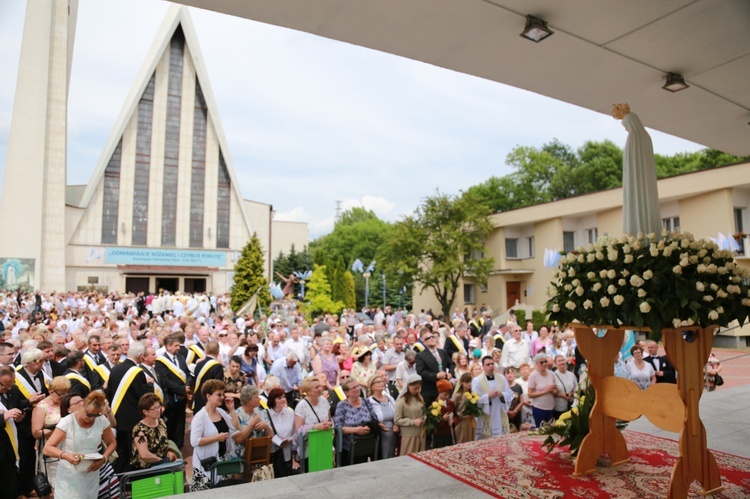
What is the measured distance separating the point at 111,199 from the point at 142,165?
13.6ft

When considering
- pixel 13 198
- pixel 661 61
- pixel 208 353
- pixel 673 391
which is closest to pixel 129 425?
pixel 208 353

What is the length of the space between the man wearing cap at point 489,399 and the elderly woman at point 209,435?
11.5 feet

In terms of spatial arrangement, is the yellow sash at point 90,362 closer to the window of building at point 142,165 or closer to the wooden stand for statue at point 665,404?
the wooden stand for statue at point 665,404

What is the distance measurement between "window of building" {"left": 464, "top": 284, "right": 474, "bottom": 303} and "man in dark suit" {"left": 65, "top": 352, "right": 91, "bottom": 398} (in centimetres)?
3168

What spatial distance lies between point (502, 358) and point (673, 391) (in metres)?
7.12

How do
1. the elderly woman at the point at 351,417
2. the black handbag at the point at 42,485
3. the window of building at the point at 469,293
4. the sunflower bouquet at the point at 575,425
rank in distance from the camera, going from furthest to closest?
the window of building at the point at 469,293
the elderly woman at the point at 351,417
the black handbag at the point at 42,485
the sunflower bouquet at the point at 575,425

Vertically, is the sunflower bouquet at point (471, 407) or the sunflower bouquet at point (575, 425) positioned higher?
the sunflower bouquet at point (575, 425)

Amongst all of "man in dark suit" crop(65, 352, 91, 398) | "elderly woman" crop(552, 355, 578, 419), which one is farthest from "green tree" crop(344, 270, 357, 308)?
"man in dark suit" crop(65, 352, 91, 398)

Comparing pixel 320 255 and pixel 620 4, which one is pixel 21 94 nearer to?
pixel 320 255

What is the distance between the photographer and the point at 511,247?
114 ft

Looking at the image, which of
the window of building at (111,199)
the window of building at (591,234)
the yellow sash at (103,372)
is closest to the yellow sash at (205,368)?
the yellow sash at (103,372)

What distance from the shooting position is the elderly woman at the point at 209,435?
5.39 metres

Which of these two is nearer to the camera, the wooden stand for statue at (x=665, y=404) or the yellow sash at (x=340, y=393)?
the wooden stand for statue at (x=665, y=404)

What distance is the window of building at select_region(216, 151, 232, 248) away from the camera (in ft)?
156
